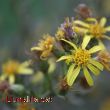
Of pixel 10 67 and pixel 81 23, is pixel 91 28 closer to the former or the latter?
pixel 81 23

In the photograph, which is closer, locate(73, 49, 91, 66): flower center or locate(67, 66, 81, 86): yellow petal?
locate(67, 66, 81, 86): yellow petal

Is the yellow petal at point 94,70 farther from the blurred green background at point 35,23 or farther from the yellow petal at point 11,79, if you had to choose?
the blurred green background at point 35,23

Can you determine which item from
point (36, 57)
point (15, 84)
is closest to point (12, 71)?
point (15, 84)

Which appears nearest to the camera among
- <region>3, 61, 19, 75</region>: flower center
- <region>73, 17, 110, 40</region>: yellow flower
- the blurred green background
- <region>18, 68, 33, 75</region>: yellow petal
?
<region>73, 17, 110, 40</region>: yellow flower

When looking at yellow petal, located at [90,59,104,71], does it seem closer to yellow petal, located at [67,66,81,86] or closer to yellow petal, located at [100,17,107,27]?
yellow petal, located at [67,66,81,86]

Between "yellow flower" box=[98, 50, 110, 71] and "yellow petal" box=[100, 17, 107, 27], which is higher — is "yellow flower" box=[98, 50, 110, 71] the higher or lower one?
the lower one

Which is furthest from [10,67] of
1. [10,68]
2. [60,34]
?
[60,34]

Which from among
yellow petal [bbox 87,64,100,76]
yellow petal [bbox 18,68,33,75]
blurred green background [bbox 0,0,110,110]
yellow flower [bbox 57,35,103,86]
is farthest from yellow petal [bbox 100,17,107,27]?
blurred green background [bbox 0,0,110,110]
